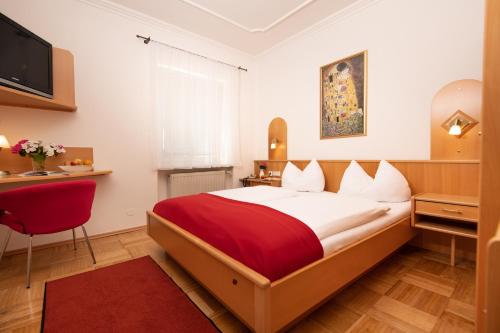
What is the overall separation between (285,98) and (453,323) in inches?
134

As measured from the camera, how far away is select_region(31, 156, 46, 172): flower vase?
2.37m

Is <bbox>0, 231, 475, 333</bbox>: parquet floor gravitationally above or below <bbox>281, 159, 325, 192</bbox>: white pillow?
below

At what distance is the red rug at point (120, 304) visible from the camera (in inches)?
56.1

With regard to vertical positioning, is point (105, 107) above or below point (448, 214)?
above

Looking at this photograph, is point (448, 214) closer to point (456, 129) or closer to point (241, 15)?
point (456, 129)

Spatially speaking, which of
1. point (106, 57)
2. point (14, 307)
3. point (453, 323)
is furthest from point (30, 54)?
point (453, 323)

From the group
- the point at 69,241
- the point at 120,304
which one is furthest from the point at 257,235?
the point at 69,241

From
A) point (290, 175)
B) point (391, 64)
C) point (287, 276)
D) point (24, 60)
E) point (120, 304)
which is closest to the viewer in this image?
point (287, 276)

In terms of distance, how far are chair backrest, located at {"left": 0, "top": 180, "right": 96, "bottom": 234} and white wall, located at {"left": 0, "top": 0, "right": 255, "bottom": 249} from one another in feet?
3.17

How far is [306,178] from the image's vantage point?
3.27 metres

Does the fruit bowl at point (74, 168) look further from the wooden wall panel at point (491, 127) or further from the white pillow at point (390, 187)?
the wooden wall panel at point (491, 127)

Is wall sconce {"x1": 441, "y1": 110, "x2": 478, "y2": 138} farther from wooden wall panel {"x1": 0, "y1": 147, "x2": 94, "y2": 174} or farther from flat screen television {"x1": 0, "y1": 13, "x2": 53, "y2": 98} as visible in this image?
flat screen television {"x1": 0, "y1": 13, "x2": 53, "y2": 98}

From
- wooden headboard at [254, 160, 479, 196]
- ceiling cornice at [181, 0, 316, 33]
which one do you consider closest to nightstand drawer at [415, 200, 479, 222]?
wooden headboard at [254, 160, 479, 196]

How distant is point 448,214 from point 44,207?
337 centimetres
